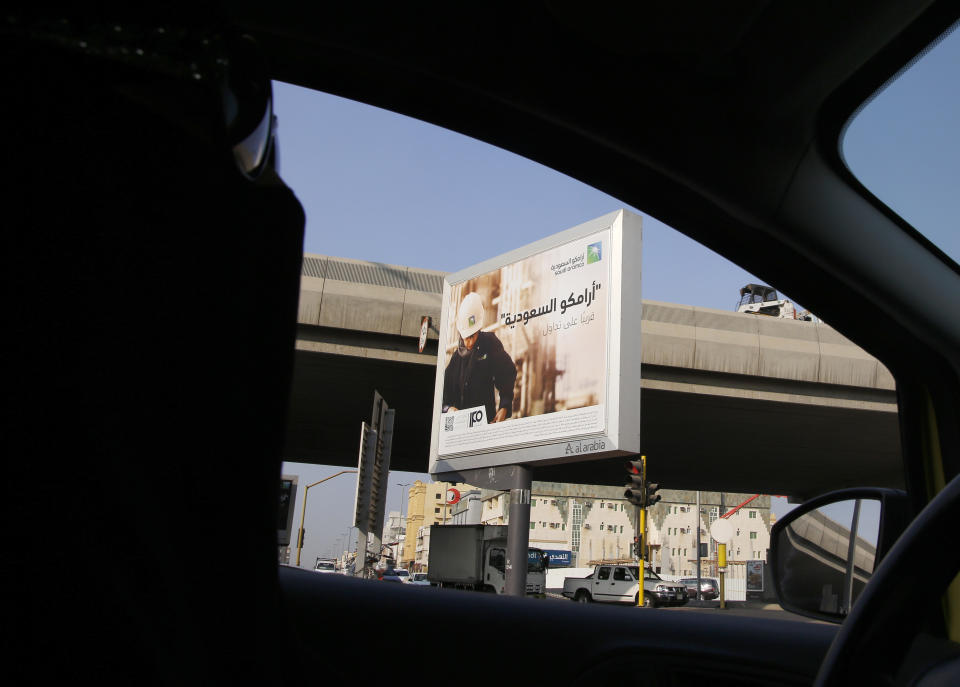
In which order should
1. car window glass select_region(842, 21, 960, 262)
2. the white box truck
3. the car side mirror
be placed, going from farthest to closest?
the white box truck, the car side mirror, car window glass select_region(842, 21, 960, 262)

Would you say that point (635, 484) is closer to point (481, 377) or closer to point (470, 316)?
point (481, 377)

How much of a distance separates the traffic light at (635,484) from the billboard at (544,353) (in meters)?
1.32

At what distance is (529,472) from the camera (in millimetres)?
16828

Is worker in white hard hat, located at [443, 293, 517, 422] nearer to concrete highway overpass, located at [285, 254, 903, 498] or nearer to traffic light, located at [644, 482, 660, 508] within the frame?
concrete highway overpass, located at [285, 254, 903, 498]

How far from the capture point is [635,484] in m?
13.3

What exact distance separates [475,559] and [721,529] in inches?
434

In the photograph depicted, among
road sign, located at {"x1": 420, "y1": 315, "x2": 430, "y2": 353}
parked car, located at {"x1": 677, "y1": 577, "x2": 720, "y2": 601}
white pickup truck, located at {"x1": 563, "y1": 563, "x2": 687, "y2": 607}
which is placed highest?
road sign, located at {"x1": 420, "y1": 315, "x2": 430, "y2": 353}

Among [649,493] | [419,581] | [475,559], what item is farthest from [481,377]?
[475,559]

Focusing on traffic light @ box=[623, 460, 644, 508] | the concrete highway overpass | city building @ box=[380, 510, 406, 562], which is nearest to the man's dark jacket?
the concrete highway overpass

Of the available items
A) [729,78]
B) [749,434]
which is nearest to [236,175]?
[729,78]

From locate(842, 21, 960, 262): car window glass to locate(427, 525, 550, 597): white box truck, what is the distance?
19.8m

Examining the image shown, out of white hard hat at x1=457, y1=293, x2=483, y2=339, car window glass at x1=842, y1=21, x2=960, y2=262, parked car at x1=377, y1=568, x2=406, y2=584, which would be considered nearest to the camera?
car window glass at x1=842, y1=21, x2=960, y2=262

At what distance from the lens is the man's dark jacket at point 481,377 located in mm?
17172

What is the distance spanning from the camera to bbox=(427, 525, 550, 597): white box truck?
21.0 meters
